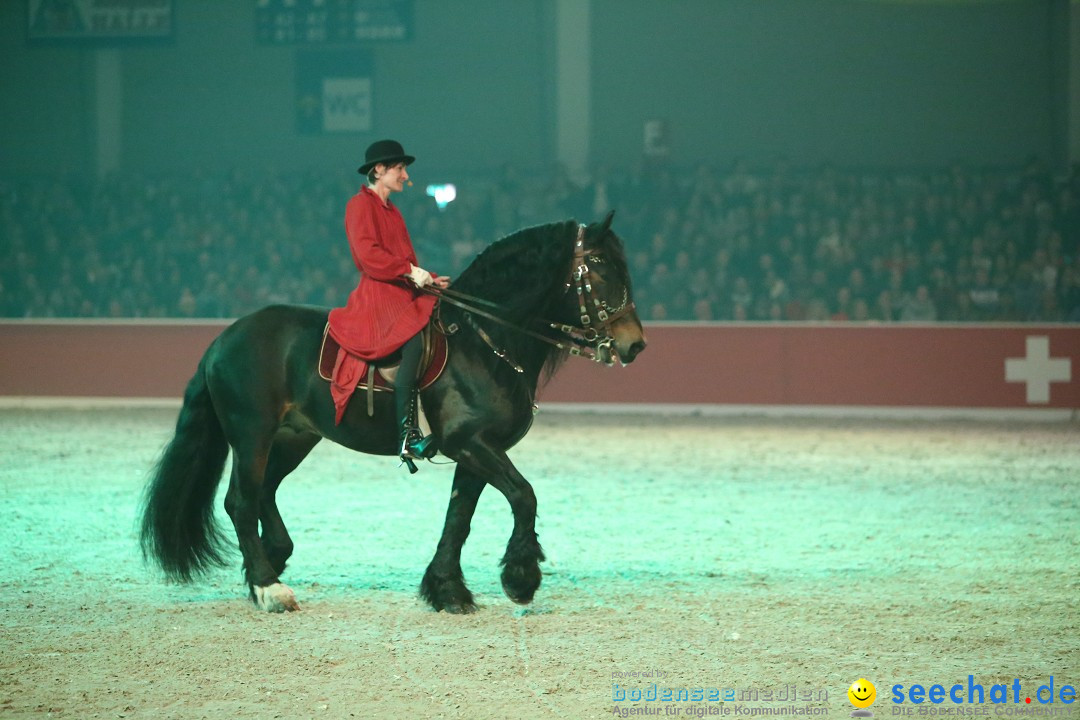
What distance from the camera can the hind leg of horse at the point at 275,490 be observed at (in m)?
5.75

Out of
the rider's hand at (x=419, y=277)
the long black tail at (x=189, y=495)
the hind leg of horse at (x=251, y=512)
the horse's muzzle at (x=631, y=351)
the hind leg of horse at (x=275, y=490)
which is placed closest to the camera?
the horse's muzzle at (x=631, y=351)

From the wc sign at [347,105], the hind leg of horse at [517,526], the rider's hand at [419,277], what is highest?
the wc sign at [347,105]

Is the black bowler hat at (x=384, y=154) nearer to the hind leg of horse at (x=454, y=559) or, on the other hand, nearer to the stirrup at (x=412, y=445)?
the stirrup at (x=412, y=445)

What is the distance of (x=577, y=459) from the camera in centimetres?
1015

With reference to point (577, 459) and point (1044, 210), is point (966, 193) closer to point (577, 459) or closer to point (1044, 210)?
point (1044, 210)

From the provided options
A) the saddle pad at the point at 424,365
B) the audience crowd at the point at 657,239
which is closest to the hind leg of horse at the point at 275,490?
the saddle pad at the point at 424,365

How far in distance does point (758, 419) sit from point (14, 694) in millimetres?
9906

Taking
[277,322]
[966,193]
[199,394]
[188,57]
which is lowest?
[199,394]

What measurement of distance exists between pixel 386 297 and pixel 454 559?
129 cm

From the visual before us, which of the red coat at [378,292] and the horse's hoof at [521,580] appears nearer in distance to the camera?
the horse's hoof at [521,580]

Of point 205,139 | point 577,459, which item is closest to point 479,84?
point 205,139

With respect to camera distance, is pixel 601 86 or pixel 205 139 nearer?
pixel 601 86

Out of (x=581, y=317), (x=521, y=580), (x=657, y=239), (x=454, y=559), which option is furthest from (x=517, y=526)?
(x=657, y=239)

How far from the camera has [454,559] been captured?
534 cm
